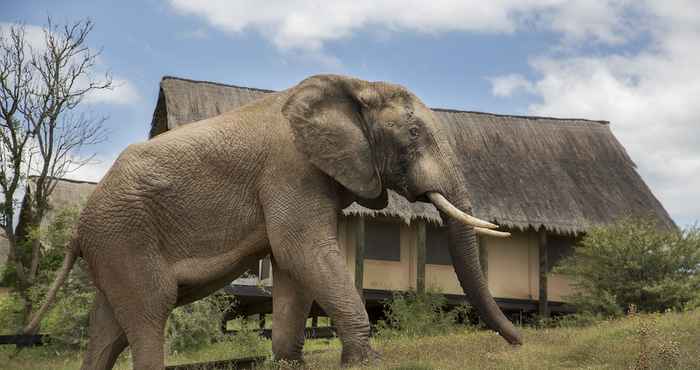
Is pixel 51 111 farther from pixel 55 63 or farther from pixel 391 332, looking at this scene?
pixel 391 332

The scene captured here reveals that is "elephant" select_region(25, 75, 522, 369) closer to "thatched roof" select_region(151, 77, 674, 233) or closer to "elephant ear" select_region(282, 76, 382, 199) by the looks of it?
"elephant ear" select_region(282, 76, 382, 199)

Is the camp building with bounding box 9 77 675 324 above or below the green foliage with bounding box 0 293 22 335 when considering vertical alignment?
above

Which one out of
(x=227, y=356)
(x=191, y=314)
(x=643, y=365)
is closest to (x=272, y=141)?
(x=643, y=365)

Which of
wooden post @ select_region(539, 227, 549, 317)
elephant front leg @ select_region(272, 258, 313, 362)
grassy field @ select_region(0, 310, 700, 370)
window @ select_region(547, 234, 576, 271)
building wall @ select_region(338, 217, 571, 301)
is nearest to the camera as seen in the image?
grassy field @ select_region(0, 310, 700, 370)

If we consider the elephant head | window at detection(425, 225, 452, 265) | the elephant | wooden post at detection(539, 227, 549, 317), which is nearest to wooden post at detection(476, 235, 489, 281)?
window at detection(425, 225, 452, 265)

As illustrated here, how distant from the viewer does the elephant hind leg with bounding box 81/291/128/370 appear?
26.2 ft

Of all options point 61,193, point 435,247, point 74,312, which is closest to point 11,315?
point 74,312

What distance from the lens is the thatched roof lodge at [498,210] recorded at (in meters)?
19.3

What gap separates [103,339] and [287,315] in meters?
1.63

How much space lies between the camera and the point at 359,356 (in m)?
7.35

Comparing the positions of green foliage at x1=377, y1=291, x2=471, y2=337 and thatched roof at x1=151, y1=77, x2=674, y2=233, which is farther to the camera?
thatched roof at x1=151, y1=77, x2=674, y2=233

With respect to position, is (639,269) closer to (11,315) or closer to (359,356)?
(359,356)

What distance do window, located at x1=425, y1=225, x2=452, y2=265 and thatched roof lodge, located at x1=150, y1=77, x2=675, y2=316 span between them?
2 cm

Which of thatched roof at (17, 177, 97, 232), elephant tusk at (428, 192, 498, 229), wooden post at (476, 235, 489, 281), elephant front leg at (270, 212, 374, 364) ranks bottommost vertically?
elephant front leg at (270, 212, 374, 364)
